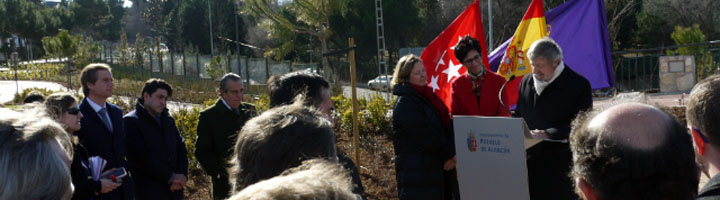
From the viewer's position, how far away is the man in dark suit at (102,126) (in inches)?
168

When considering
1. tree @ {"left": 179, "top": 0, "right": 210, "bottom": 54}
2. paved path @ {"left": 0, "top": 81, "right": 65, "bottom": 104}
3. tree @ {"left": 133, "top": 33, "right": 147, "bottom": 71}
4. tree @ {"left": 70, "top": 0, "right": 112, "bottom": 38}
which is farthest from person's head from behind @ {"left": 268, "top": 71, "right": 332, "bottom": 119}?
tree @ {"left": 70, "top": 0, "right": 112, "bottom": 38}

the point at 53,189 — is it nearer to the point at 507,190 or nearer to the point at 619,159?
the point at 619,159

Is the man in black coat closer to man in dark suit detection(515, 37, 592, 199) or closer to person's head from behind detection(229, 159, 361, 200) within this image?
man in dark suit detection(515, 37, 592, 199)

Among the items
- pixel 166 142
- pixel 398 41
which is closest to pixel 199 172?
pixel 166 142

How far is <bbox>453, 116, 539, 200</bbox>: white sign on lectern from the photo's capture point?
3805mm

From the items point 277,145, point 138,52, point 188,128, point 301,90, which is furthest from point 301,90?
point 138,52

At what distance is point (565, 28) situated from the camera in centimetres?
639

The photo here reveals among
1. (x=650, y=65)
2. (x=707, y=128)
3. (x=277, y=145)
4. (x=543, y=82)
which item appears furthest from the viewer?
(x=650, y=65)

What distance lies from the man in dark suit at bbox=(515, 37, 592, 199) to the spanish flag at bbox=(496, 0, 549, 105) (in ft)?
6.25

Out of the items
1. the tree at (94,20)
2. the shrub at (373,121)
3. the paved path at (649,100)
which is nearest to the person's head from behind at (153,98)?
the paved path at (649,100)

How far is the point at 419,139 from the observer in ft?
14.2

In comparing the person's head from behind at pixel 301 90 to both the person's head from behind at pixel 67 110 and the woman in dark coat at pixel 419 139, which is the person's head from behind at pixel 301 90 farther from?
the person's head from behind at pixel 67 110

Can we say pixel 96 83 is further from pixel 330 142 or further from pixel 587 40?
pixel 587 40

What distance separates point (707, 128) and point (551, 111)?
2.23 meters
